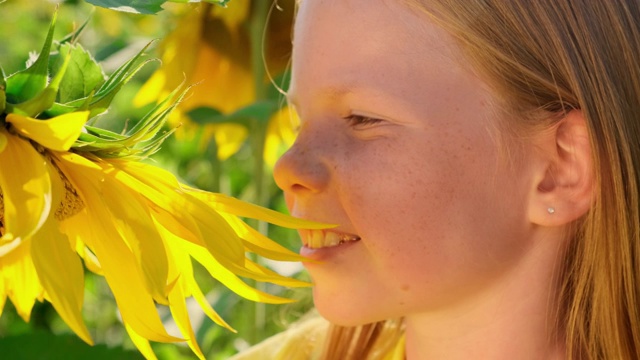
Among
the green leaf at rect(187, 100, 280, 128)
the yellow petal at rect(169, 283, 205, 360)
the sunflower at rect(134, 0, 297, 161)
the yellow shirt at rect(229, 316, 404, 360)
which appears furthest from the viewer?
the sunflower at rect(134, 0, 297, 161)

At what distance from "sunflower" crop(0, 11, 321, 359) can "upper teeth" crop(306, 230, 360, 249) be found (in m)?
0.22

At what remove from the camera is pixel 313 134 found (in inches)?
34.9

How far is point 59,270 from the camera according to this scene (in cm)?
55

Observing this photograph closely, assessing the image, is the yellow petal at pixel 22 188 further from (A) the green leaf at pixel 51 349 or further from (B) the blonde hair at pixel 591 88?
(B) the blonde hair at pixel 591 88

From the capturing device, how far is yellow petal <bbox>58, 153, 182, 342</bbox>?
596mm

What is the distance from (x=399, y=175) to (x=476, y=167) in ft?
0.22

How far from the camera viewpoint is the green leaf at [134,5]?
542 millimetres

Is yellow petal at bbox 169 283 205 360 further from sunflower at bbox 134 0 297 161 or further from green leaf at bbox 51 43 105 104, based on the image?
sunflower at bbox 134 0 297 161

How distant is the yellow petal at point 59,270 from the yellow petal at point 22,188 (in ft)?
0.07

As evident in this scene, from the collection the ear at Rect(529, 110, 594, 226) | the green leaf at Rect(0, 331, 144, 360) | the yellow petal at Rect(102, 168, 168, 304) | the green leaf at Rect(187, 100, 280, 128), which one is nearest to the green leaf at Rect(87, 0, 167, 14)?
the yellow petal at Rect(102, 168, 168, 304)

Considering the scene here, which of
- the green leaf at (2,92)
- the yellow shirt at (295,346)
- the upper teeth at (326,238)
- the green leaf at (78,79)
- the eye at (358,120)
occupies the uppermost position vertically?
the eye at (358,120)

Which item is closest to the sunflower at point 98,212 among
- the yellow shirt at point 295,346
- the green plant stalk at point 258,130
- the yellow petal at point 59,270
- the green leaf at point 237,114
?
the yellow petal at point 59,270

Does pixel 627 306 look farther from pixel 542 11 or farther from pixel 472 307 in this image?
pixel 542 11

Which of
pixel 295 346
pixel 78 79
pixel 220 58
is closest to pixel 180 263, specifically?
pixel 78 79
